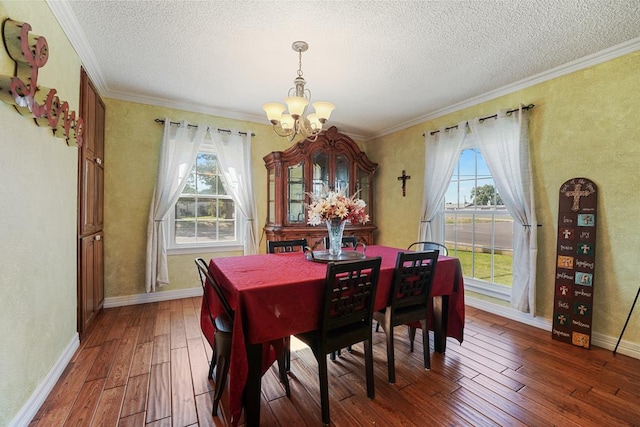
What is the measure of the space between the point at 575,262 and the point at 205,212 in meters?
4.28

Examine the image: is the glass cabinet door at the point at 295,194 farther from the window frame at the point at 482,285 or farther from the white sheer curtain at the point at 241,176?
the window frame at the point at 482,285

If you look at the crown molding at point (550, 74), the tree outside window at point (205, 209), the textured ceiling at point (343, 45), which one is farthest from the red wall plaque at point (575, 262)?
the tree outside window at point (205, 209)

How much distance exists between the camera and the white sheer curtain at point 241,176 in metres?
3.95

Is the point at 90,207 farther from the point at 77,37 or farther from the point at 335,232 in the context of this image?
the point at 335,232

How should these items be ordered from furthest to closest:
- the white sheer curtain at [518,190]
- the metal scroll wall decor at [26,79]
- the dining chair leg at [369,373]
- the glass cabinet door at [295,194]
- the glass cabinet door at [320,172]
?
the glass cabinet door at [320,172] → the glass cabinet door at [295,194] → the white sheer curtain at [518,190] → the dining chair leg at [369,373] → the metal scroll wall decor at [26,79]

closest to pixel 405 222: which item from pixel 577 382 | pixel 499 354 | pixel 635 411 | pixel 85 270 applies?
pixel 499 354

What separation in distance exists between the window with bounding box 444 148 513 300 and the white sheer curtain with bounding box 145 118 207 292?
11.7 ft

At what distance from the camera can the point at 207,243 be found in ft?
13.1

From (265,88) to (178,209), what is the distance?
2007 mm

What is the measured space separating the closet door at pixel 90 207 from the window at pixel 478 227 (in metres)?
4.17

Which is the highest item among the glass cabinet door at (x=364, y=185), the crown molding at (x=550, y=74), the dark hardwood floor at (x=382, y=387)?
the crown molding at (x=550, y=74)

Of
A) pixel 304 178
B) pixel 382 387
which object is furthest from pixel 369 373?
pixel 304 178

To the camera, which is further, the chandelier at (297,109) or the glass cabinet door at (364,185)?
the glass cabinet door at (364,185)

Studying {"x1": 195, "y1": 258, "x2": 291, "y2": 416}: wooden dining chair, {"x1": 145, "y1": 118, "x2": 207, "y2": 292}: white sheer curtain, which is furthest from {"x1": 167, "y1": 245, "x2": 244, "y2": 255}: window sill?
{"x1": 195, "y1": 258, "x2": 291, "y2": 416}: wooden dining chair
